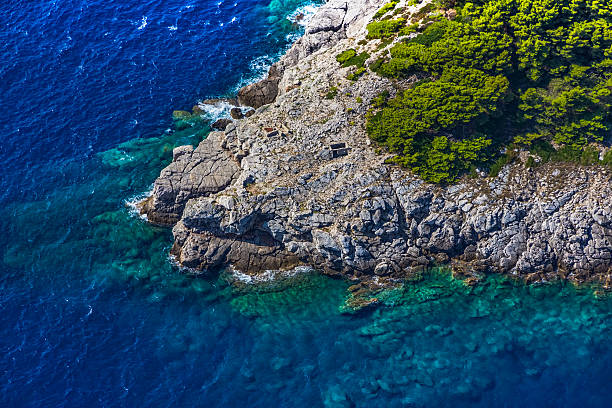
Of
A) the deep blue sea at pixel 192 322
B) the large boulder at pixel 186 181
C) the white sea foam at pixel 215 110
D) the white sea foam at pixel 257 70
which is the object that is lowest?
the deep blue sea at pixel 192 322

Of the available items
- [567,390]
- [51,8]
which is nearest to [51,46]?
[51,8]

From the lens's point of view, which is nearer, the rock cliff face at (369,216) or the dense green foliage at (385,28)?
the rock cliff face at (369,216)

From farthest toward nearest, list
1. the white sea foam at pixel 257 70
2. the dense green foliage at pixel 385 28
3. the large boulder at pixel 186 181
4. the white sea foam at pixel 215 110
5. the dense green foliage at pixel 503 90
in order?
the white sea foam at pixel 257 70 → the white sea foam at pixel 215 110 → the dense green foliage at pixel 385 28 → the large boulder at pixel 186 181 → the dense green foliage at pixel 503 90

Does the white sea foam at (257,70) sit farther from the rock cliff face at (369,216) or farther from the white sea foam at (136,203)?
the white sea foam at (136,203)

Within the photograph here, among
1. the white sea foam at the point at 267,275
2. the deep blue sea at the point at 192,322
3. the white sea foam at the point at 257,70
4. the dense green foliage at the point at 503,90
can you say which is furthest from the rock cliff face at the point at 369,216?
the white sea foam at the point at 257,70

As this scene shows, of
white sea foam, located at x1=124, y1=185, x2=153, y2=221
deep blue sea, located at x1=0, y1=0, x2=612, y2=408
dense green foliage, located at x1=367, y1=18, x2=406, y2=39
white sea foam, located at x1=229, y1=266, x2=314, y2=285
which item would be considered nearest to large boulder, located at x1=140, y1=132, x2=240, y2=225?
white sea foam, located at x1=124, y1=185, x2=153, y2=221
